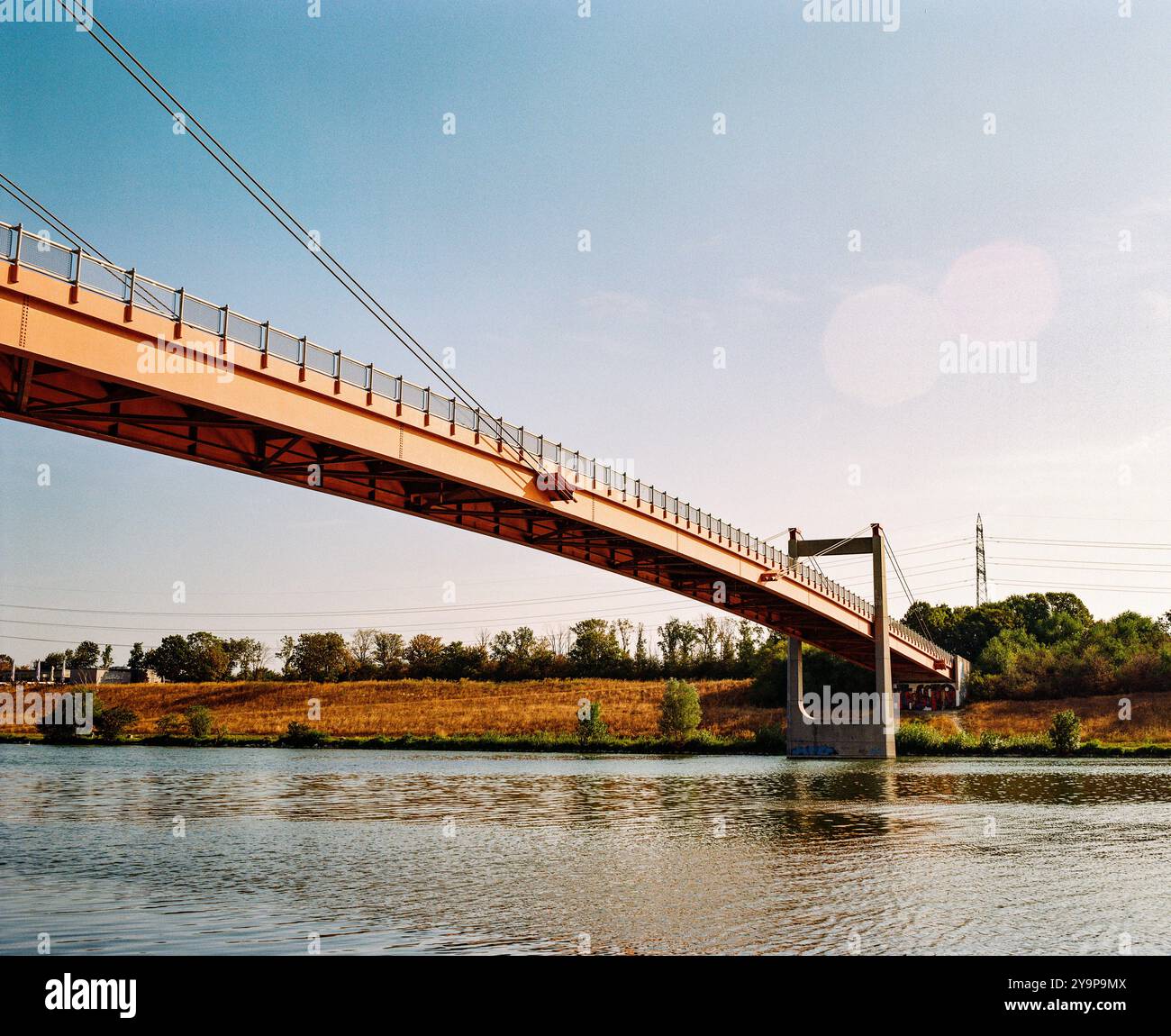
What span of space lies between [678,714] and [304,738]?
27683 mm

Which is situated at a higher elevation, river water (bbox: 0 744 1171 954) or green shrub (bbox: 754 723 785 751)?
river water (bbox: 0 744 1171 954)

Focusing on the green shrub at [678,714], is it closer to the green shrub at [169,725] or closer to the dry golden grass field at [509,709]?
the dry golden grass field at [509,709]

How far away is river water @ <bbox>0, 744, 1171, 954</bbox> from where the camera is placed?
14.6 meters

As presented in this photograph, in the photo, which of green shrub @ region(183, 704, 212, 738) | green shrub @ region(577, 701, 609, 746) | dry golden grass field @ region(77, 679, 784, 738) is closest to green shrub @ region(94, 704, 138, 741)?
dry golden grass field @ region(77, 679, 784, 738)

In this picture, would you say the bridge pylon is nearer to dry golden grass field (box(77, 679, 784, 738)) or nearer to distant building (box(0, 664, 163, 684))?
dry golden grass field (box(77, 679, 784, 738))

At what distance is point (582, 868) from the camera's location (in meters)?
20.9

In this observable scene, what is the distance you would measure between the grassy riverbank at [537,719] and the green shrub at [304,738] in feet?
0.47

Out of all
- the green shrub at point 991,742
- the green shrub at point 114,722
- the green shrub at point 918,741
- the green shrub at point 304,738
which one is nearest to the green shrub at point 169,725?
the green shrub at point 114,722

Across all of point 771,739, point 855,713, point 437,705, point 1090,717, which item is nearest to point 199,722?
point 437,705

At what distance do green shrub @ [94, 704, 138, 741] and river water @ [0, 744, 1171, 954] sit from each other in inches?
1596

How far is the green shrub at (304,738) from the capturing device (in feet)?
254

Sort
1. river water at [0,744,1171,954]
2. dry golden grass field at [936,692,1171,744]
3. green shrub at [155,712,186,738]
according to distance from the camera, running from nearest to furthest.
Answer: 1. river water at [0,744,1171,954]
2. dry golden grass field at [936,692,1171,744]
3. green shrub at [155,712,186,738]

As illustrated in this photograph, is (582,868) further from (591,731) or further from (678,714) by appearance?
(591,731)
